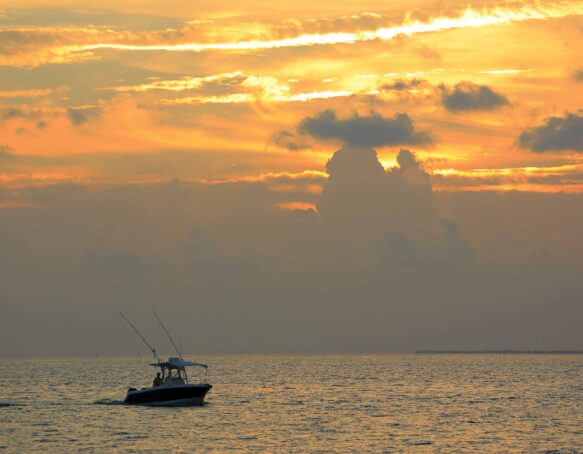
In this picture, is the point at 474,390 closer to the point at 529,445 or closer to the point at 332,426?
the point at 332,426

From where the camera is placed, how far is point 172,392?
101125 millimetres

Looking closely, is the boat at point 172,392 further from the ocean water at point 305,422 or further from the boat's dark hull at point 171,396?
the ocean water at point 305,422

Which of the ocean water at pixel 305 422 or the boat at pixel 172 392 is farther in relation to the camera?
the boat at pixel 172 392

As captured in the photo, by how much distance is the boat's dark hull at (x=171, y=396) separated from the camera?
332ft

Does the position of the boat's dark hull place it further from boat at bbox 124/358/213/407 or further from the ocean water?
the ocean water

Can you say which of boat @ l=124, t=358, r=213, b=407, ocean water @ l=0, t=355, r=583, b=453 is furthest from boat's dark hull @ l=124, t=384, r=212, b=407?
ocean water @ l=0, t=355, r=583, b=453

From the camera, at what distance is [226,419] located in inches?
3898

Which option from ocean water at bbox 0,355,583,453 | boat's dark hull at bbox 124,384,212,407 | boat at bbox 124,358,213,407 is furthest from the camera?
boat's dark hull at bbox 124,384,212,407

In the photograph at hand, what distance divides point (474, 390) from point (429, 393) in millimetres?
12595

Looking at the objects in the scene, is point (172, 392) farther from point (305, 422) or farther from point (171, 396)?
point (305, 422)

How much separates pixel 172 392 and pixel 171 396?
0.76 m

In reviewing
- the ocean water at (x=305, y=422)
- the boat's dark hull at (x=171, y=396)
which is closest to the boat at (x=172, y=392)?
the boat's dark hull at (x=171, y=396)

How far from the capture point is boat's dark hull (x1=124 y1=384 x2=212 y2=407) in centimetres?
10112

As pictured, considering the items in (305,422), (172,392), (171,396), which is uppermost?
(172,392)
